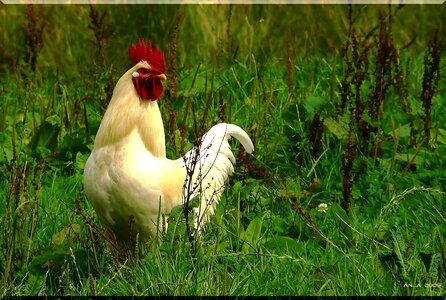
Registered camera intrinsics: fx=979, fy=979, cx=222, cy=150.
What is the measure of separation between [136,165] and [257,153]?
1532 mm

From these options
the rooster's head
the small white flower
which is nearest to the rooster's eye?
the rooster's head

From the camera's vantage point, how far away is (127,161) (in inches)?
155

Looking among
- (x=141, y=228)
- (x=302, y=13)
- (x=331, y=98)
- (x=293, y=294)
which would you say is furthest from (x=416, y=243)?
(x=302, y=13)

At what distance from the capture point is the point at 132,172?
3.90 metres

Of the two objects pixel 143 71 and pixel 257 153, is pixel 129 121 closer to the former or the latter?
pixel 143 71

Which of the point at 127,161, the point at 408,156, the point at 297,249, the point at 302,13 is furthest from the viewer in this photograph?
the point at 302,13

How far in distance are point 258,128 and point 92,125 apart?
96 centimetres

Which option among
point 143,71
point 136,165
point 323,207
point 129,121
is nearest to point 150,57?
point 143,71

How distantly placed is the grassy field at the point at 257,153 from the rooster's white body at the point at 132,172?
0.37ft

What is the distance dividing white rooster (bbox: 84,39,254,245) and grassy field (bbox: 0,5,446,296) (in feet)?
0.38

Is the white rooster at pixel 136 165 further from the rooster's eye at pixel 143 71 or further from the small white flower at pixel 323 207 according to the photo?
the small white flower at pixel 323 207

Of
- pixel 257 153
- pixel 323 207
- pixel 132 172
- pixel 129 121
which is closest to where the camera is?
pixel 132 172

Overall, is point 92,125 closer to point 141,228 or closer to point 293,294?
point 141,228

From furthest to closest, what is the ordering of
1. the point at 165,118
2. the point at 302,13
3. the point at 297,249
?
the point at 302,13
the point at 165,118
the point at 297,249
